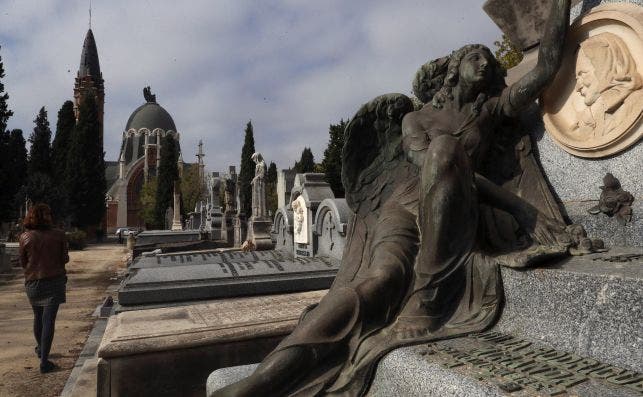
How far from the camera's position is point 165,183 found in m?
51.0

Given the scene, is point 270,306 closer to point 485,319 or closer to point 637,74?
→ point 485,319

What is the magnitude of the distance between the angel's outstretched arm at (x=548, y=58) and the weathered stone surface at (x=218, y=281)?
11.5 feet

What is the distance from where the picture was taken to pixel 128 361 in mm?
3297

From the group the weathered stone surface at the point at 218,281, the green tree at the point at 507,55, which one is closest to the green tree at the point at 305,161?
the green tree at the point at 507,55

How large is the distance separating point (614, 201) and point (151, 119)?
256 feet

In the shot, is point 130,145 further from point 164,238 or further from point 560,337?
point 560,337

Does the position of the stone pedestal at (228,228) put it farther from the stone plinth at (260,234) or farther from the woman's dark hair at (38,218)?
the woman's dark hair at (38,218)

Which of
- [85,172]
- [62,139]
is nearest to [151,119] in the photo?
[62,139]

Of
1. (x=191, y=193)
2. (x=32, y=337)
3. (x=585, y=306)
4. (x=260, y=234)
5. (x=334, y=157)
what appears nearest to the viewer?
(x=585, y=306)

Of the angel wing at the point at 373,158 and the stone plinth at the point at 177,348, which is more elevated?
the angel wing at the point at 373,158

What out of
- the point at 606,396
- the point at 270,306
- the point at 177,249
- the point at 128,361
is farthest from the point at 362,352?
the point at 177,249

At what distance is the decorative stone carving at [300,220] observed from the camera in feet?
27.6

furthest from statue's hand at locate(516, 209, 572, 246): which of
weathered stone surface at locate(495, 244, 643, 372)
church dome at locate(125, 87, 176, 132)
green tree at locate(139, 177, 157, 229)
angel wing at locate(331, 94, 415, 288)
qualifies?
church dome at locate(125, 87, 176, 132)

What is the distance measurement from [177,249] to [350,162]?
39.2 feet
